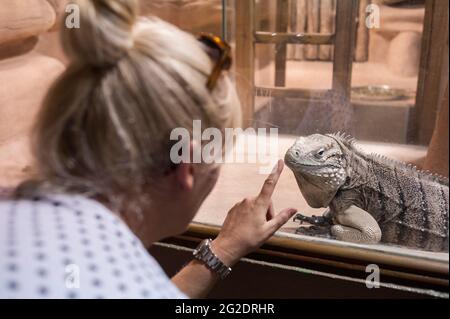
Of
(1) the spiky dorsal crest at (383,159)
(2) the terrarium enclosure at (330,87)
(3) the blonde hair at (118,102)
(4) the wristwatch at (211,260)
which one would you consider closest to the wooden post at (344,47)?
(2) the terrarium enclosure at (330,87)

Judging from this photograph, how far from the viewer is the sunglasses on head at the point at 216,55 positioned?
0.81m

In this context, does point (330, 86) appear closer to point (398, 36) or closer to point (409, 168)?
point (398, 36)

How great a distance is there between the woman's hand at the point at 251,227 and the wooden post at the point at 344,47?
1.01ft

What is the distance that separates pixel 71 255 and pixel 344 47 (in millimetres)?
847

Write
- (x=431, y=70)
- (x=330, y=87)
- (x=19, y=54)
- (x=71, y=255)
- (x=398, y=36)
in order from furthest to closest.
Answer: (x=19, y=54) < (x=330, y=87) < (x=398, y=36) < (x=431, y=70) < (x=71, y=255)

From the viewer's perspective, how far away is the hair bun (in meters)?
0.73

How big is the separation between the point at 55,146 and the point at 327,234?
0.64m

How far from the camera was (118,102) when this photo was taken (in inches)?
30.1

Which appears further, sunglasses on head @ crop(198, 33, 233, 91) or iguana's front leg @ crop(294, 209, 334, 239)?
iguana's front leg @ crop(294, 209, 334, 239)

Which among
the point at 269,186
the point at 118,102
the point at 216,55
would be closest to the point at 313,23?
the point at 269,186

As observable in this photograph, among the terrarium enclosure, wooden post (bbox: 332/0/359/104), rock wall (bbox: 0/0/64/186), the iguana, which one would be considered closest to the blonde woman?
the terrarium enclosure

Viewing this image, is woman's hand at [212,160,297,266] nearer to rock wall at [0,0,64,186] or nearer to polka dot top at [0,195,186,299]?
polka dot top at [0,195,186,299]

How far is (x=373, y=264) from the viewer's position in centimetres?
113
